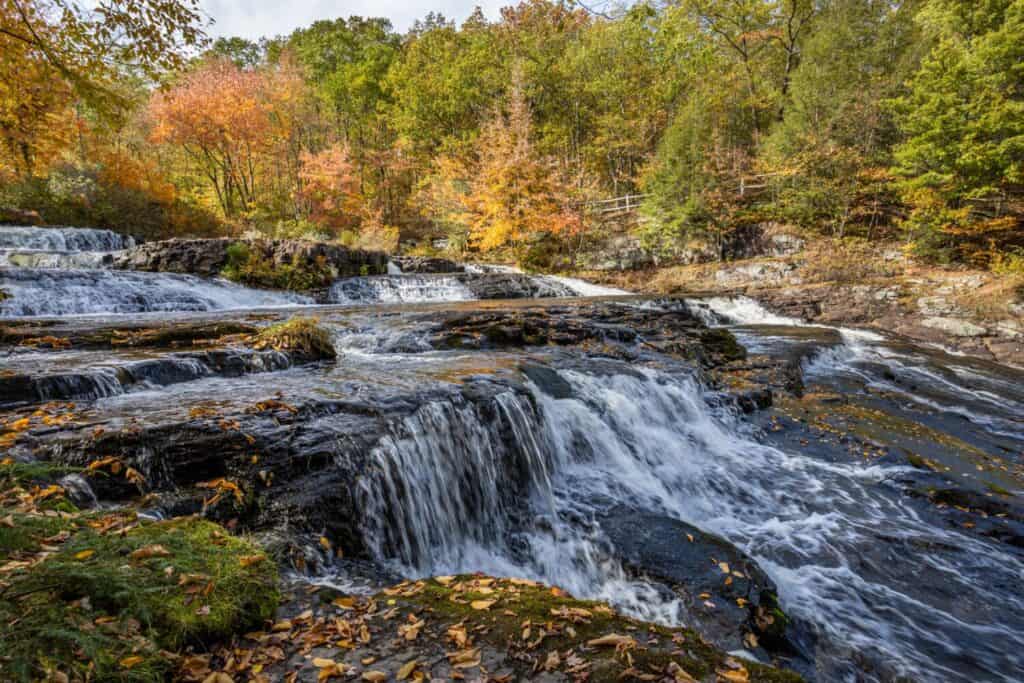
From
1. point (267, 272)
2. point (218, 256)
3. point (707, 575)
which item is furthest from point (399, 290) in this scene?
point (707, 575)

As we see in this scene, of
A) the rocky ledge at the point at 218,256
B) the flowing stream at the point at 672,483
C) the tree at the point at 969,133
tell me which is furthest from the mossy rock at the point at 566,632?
the tree at the point at 969,133

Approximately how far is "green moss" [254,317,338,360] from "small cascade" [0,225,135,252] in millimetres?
12885

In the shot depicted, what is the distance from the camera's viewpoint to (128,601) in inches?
75.0

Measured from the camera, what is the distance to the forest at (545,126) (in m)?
13.6

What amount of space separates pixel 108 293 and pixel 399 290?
773cm

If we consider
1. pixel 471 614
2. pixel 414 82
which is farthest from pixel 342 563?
pixel 414 82

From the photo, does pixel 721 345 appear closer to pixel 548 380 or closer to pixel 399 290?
pixel 548 380

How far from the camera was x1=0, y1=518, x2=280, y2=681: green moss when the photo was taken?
1532 millimetres

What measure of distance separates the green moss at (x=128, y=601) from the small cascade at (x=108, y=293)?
11276 mm

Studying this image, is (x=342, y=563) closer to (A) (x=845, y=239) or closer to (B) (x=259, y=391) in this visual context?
(B) (x=259, y=391)

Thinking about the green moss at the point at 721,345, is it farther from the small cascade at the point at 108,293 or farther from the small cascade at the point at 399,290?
the small cascade at the point at 108,293

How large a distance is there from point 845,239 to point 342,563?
21818 mm

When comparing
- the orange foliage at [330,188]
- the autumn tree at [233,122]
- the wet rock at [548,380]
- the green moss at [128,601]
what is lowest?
the wet rock at [548,380]

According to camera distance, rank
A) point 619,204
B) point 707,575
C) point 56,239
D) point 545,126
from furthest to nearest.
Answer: point 545,126 < point 619,204 < point 56,239 < point 707,575
